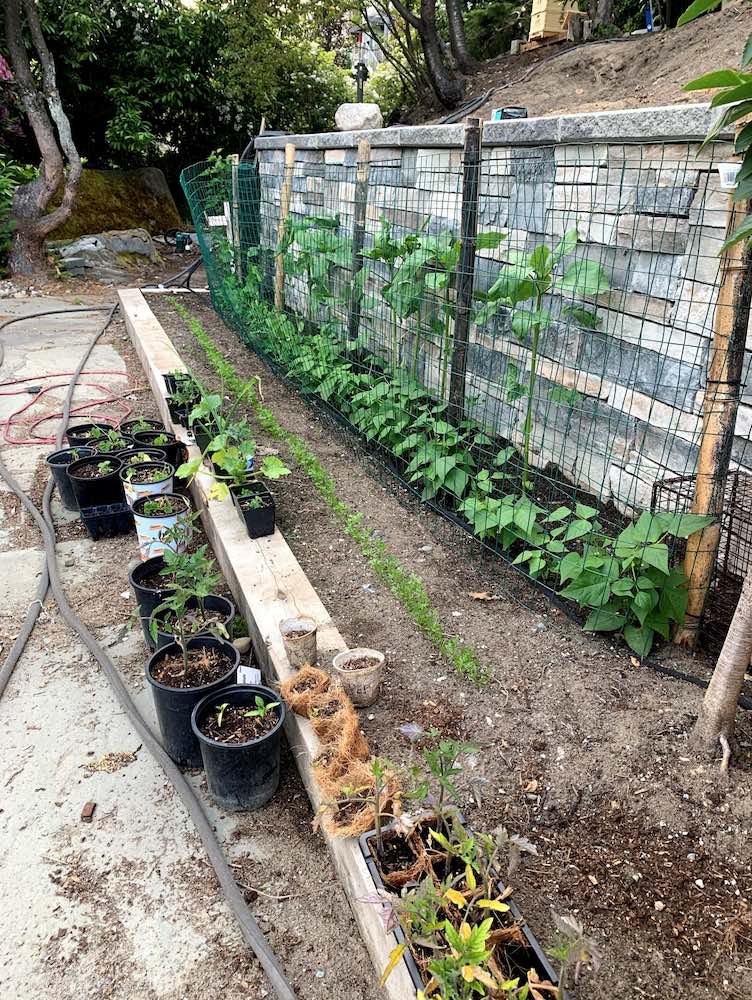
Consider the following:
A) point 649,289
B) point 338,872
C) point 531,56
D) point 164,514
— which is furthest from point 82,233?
point 338,872

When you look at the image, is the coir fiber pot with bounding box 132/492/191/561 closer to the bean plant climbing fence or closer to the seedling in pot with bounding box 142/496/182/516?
the seedling in pot with bounding box 142/496/182/516

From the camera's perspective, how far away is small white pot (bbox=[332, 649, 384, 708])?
2304 millimetres

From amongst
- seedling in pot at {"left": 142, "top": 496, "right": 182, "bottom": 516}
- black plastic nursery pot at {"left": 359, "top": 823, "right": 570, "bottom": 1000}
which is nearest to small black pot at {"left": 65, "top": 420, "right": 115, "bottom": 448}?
seedling in pot at {"left": 142, "top": 496, "right": 182, "bottom": 516}

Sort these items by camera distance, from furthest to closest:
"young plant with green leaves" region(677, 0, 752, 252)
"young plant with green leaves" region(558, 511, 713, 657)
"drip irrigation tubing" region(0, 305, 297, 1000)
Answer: "young plant with green leaves" region(558, 511, 713, 657)
"drip irrigation tubing" region(0, 305, 297, 1000)
"young plant with green leaves" region(677, 0, 752, 252)

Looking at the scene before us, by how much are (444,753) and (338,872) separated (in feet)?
2.13

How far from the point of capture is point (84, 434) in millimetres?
4410

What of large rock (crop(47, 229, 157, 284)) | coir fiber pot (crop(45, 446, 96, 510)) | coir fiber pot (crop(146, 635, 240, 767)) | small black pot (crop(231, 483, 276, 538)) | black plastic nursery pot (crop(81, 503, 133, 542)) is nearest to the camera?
coir fiber pot (crop(146, 635, 240, 767))

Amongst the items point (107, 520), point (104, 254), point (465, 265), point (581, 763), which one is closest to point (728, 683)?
point (581, 763)

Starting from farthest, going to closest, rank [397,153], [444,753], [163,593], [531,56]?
[531,56] < [397,153] < [163,593] < [444,753]

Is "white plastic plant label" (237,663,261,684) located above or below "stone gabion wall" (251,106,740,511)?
below

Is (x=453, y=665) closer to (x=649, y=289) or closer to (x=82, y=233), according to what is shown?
(x=649, y=289)

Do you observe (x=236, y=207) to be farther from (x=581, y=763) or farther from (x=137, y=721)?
(x=581, y=763)

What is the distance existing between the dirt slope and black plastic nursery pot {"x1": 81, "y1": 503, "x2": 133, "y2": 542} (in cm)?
569

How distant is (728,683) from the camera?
2.03 metres
